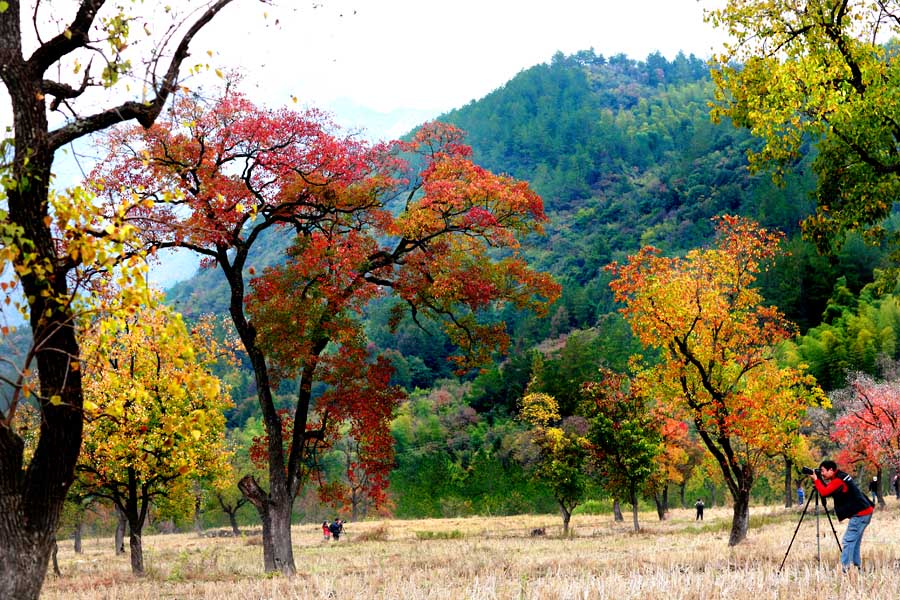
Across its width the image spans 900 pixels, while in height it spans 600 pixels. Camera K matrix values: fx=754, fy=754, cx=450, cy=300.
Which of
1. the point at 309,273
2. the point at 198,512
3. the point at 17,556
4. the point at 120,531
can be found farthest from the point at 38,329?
the point at 198,512

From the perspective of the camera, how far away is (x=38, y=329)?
22.9 ft

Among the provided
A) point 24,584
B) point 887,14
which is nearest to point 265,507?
point 24,584

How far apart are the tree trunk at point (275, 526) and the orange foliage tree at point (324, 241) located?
34mm

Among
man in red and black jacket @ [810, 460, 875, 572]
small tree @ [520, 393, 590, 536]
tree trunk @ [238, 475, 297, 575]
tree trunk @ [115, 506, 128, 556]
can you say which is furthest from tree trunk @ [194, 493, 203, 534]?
man in red and black jacket @ [810, 460, 875, 572]

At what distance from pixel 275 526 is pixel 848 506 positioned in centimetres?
1239

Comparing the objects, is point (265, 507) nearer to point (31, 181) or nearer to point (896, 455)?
point (31, 181)

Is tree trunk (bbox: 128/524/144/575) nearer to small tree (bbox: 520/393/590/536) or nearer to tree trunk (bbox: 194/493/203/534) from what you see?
tree trunk (bbox: 194/493/203/534)

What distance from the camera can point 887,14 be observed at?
12406 millimetres

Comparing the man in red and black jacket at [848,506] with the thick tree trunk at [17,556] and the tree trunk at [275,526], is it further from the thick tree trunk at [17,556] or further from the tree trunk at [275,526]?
the tree trunk at [275,526]

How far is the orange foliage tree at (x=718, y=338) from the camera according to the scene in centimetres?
2256

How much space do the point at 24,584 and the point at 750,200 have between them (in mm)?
173933

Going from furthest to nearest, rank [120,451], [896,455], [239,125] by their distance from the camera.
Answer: [896,455] → [120,451] → [239,125]

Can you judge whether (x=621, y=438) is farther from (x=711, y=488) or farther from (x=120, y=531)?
(x=711, y=488)

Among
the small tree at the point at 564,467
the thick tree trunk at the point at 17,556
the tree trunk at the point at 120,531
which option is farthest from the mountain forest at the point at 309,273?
the small tree at the point at 564,467
